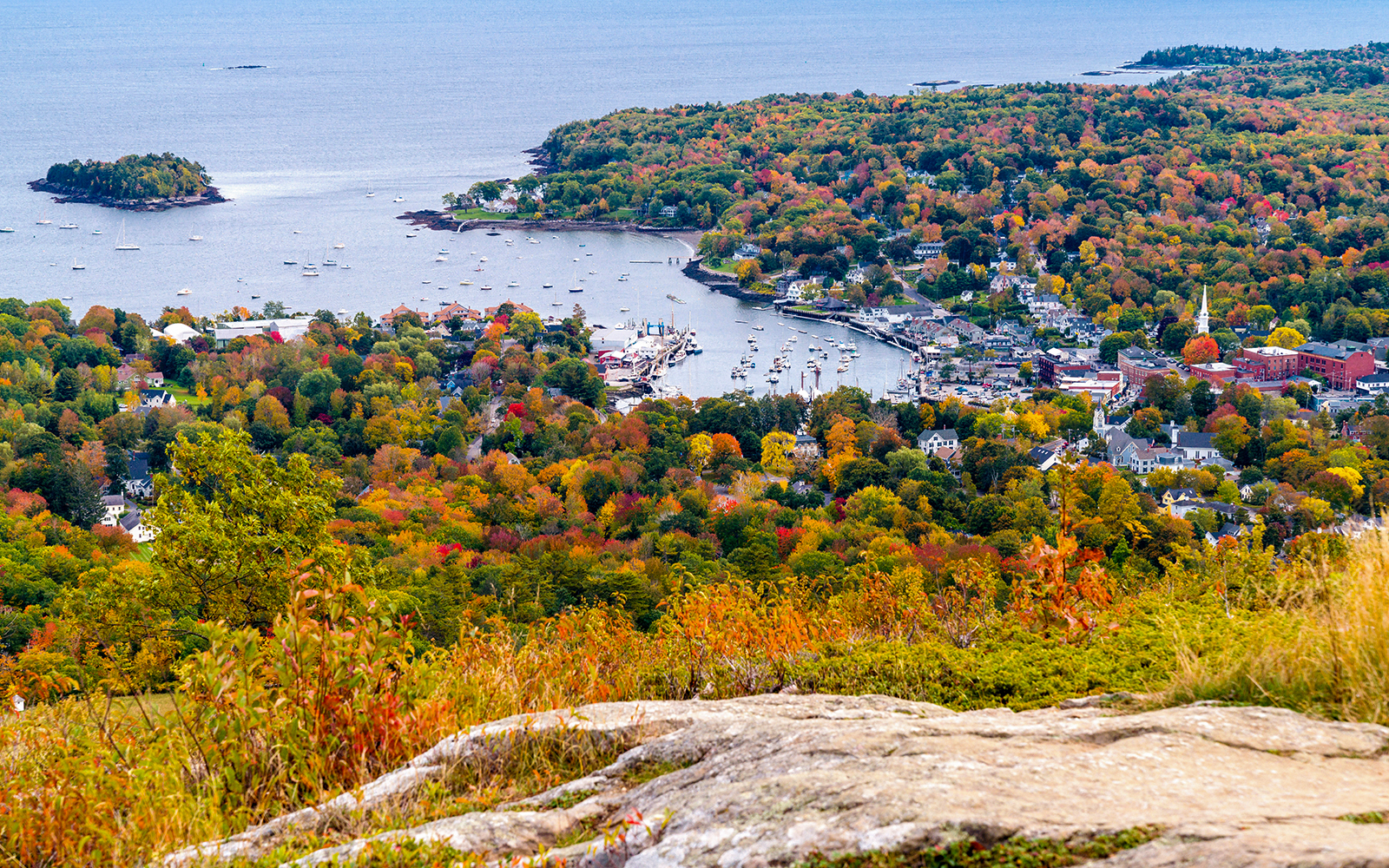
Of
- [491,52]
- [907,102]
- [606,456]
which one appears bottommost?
[606,456]

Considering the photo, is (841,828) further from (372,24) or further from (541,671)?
(372,24)


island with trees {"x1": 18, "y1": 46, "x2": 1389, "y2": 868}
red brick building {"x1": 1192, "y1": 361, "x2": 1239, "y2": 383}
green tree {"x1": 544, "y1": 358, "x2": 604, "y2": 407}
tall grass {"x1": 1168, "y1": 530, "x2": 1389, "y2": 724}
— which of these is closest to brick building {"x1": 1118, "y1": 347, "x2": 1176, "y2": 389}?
island with trees {"x1": 18, "y1": 46, "x2": 1389, "y2": 868}

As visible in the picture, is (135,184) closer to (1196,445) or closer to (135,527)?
(135,527)

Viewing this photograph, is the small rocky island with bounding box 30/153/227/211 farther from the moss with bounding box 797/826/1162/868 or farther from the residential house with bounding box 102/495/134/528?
the moss with bounding box 797/826/1162/868

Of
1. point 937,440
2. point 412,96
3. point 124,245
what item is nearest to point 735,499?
point 937,440

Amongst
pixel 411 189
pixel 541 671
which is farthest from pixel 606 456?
pixel 411 189

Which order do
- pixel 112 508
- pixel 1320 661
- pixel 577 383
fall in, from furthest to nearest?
pixel 577 383, pixel 112 508, pixel 1320 661

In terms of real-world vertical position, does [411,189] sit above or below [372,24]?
below
